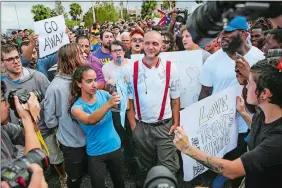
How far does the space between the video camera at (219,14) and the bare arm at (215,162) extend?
2.58ft

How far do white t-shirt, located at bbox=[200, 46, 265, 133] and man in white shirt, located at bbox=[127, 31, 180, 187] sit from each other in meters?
0.39

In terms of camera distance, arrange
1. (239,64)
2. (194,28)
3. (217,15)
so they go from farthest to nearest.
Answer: (239,64)
(194,28)
(217,15)

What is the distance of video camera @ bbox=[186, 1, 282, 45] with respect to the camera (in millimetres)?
1264

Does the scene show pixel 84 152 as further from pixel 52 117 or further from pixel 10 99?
pixel 10 99

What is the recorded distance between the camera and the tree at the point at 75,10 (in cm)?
4634

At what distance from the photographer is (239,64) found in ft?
9.87

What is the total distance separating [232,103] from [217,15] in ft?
6.24

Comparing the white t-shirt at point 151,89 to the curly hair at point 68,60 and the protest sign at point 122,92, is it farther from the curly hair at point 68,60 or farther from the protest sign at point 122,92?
the curly hair at point 68,60

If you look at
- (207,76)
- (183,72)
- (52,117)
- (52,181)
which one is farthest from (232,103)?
(52,181)

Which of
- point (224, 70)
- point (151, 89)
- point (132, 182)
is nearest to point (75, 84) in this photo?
point (151, 89)

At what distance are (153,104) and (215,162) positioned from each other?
1.33 meters

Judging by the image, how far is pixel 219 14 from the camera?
1.38 metres

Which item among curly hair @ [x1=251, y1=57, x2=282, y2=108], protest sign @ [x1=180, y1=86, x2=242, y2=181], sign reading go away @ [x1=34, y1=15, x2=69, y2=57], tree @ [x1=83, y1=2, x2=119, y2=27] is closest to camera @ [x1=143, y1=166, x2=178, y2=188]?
curly hair @ [x1=251, y1=57, x2=282, y2=108]

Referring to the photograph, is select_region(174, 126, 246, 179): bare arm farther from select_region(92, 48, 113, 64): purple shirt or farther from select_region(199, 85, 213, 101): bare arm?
select_region(92, 48, 113, 64): purple shirt
